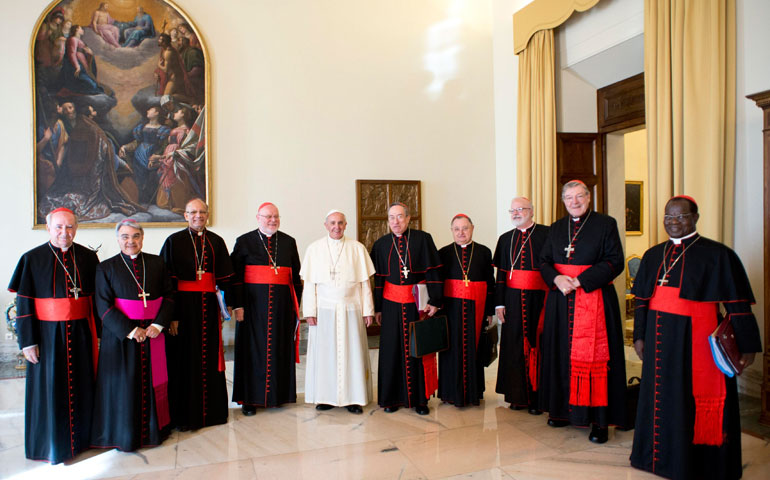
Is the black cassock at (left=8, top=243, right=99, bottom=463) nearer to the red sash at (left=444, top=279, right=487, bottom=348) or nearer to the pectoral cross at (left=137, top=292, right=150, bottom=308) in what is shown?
the pectoral cross at (left=137, top=292, right=150, bottom=308)

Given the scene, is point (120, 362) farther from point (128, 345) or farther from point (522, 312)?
point (522, 312)

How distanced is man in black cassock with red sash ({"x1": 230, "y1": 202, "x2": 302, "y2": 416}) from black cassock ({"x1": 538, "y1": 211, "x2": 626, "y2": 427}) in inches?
83.4

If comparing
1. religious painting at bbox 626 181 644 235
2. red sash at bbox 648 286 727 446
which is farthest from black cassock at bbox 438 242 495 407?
religious painting at bbox 626 181 644 235

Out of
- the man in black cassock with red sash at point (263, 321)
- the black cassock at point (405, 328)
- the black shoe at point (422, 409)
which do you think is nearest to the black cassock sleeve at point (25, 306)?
the man in black cassock with red sash at point (263, 321)

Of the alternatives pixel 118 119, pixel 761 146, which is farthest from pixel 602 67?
pixel 118 119

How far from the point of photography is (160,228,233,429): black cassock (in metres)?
3.99

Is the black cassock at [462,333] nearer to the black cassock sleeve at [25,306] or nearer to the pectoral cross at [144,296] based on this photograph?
the pectoral cross at [144,296]

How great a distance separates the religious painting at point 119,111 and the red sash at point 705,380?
5.68m

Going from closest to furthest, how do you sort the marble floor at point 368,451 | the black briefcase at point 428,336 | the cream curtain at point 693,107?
the marble floor at point 368,451 → the black briefcase at point 428,336 → the cream curtain at point 693,107

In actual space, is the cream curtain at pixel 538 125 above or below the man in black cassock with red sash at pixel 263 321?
above

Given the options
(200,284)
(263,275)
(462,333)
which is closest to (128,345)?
(200,284)

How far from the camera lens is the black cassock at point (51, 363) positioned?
11.1 ft

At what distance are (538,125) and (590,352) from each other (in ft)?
13.8

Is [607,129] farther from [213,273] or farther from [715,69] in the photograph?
[213,273]
